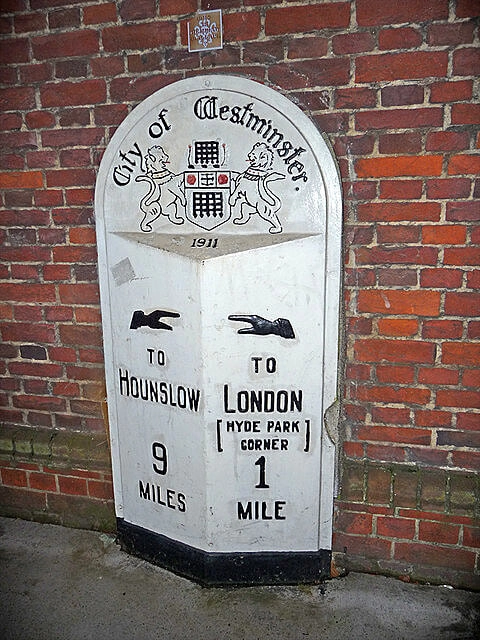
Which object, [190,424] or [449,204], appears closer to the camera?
[449,204]

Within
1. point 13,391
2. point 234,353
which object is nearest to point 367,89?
point 234,353

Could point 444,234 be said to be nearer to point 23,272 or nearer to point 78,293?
point 78,293

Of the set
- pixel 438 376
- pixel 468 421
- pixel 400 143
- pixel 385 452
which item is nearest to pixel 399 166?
pixel 400 143

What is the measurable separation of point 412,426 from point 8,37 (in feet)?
7.69

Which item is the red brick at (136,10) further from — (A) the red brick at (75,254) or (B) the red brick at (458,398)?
(B) the red brick at (458,398)

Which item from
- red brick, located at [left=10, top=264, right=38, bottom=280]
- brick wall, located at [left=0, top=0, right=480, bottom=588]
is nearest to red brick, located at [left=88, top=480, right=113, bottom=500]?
brick wall, located at [left=0, top=0, right=480, bottom=588]

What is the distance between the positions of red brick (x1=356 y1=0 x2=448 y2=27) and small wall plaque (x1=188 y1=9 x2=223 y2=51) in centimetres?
51

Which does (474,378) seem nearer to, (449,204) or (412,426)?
(412,426)

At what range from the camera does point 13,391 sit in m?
2.68

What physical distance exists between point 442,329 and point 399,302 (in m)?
0.19

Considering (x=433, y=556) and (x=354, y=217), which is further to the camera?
(x=433, y=556)

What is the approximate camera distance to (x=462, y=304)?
2.06 meters

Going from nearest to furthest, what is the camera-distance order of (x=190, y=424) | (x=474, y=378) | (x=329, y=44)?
(x=329, y=44) < (x=474, y=378) < (x=190, y=424)

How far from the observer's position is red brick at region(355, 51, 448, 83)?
6.24ft
